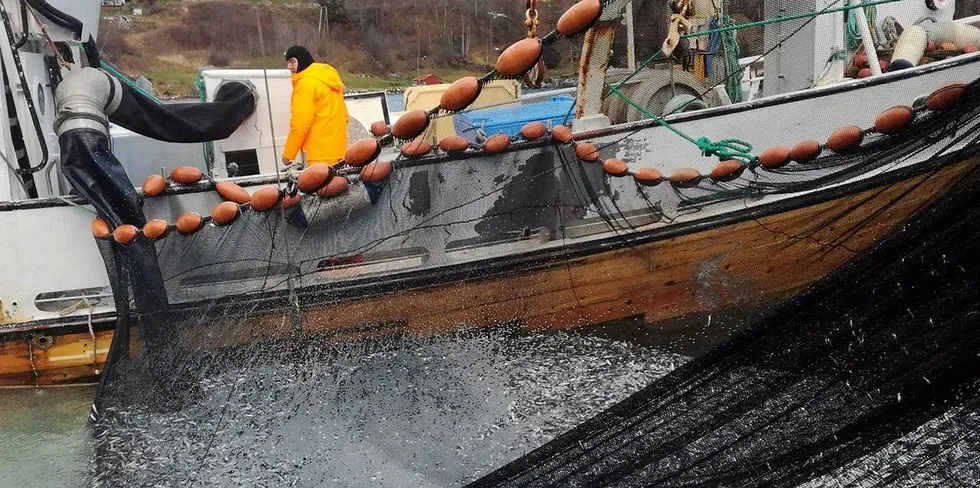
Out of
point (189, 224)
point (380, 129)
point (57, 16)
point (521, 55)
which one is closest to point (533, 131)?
point (380, 129)

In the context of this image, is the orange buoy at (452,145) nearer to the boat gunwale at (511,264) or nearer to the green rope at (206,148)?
the boat gunwale at (511,264)

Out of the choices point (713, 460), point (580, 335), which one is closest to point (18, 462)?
point (580, 335)

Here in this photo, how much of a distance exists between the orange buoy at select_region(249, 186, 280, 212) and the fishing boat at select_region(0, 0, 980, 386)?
0.01 meters

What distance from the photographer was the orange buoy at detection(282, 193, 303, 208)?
393cm

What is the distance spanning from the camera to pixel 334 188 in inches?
153

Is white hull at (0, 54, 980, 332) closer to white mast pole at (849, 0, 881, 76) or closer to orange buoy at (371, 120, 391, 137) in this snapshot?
white mast pole at (849, 0, 881, 76)

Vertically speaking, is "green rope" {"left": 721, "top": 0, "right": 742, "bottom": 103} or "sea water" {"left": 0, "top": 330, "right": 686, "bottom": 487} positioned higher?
"green rope" {"left": 721, "top": 0, "right": 742, "bottom": 103}

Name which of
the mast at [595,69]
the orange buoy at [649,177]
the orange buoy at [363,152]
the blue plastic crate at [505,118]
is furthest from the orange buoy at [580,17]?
the blue plastic crate at [505,118]

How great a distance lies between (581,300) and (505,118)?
1515mm

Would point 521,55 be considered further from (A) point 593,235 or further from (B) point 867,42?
(B) point 867,42

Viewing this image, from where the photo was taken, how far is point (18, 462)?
15.7ft

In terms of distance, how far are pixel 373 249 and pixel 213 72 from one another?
2175mm

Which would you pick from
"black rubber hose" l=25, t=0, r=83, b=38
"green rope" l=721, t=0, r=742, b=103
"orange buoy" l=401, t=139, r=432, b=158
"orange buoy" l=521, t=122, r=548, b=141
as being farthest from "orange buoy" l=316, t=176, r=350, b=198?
"green rope" l=721, t=0, r=742, b=103

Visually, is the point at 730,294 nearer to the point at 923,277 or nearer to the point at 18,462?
the point at 923,277
